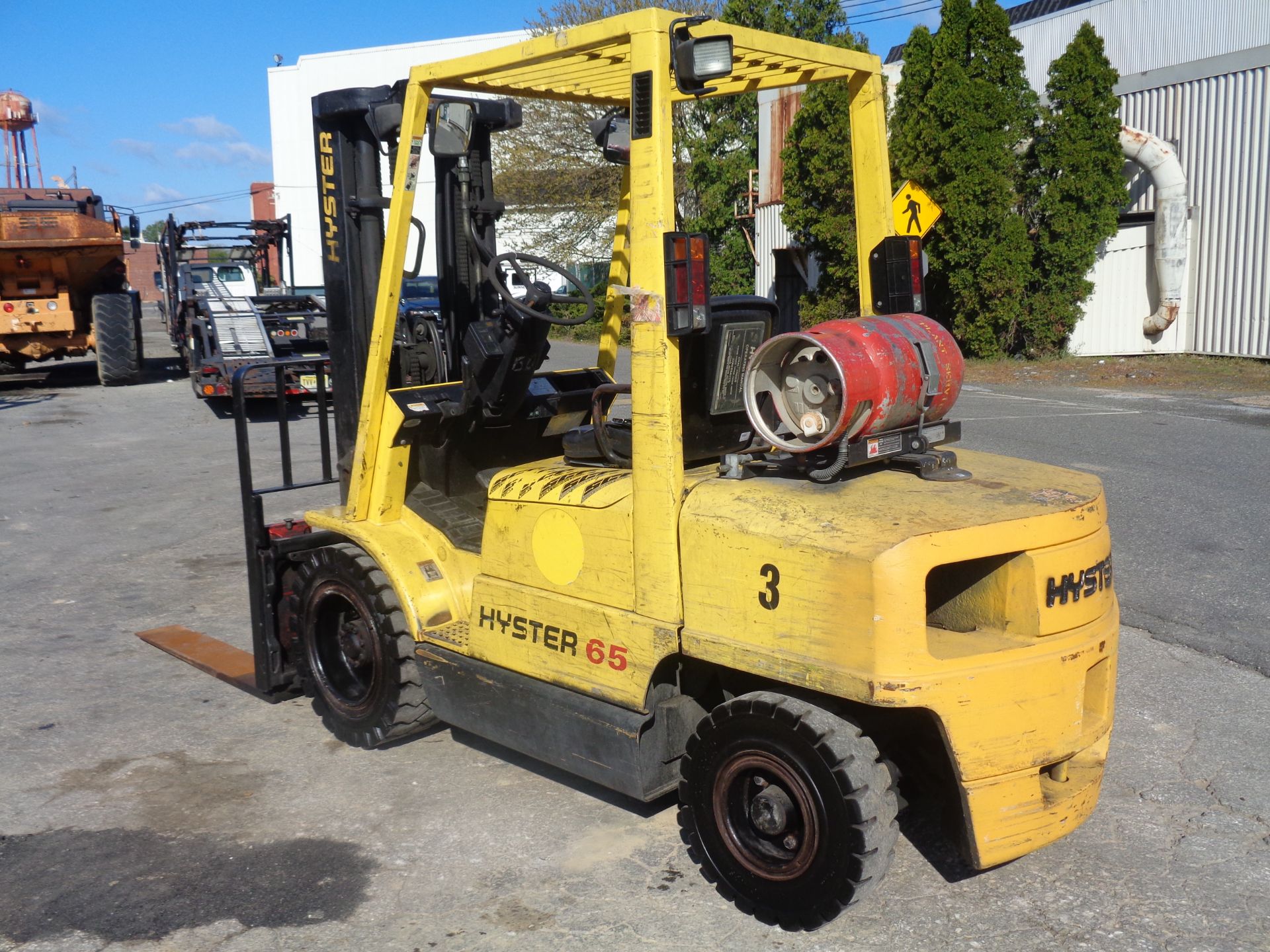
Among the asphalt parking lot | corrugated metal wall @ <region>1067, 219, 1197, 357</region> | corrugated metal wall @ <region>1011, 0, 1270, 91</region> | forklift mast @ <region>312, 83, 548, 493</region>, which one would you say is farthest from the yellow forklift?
corrugated metal wall @ <region>1011, 0, 1270, 91</region>

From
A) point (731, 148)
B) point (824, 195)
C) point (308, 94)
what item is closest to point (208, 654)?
point (824, 195)

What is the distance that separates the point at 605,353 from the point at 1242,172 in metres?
16.2

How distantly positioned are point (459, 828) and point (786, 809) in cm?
131

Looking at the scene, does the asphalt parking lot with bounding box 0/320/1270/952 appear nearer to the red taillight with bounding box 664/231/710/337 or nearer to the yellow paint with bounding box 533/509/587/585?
the yellow paint with bounding box 533/509/587/585

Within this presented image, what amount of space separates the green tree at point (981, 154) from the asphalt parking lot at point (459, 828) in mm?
11998

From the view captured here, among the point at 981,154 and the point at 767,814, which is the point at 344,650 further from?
the point at 981,154

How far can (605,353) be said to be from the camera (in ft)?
16.6

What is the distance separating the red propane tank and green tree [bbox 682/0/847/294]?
24249mm

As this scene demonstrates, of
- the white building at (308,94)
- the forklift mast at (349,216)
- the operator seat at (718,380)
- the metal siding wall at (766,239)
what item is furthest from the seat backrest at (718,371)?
the white building at (308,94)

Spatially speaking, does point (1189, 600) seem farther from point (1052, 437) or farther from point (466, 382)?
point (1052, 437)

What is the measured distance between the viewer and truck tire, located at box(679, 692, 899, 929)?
10.2 ft

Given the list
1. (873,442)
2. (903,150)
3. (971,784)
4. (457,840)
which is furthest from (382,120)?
(903,150)

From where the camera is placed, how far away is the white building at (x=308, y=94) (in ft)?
156

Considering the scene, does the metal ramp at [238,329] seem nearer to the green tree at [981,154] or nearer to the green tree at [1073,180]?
the green tree at [981,154]
